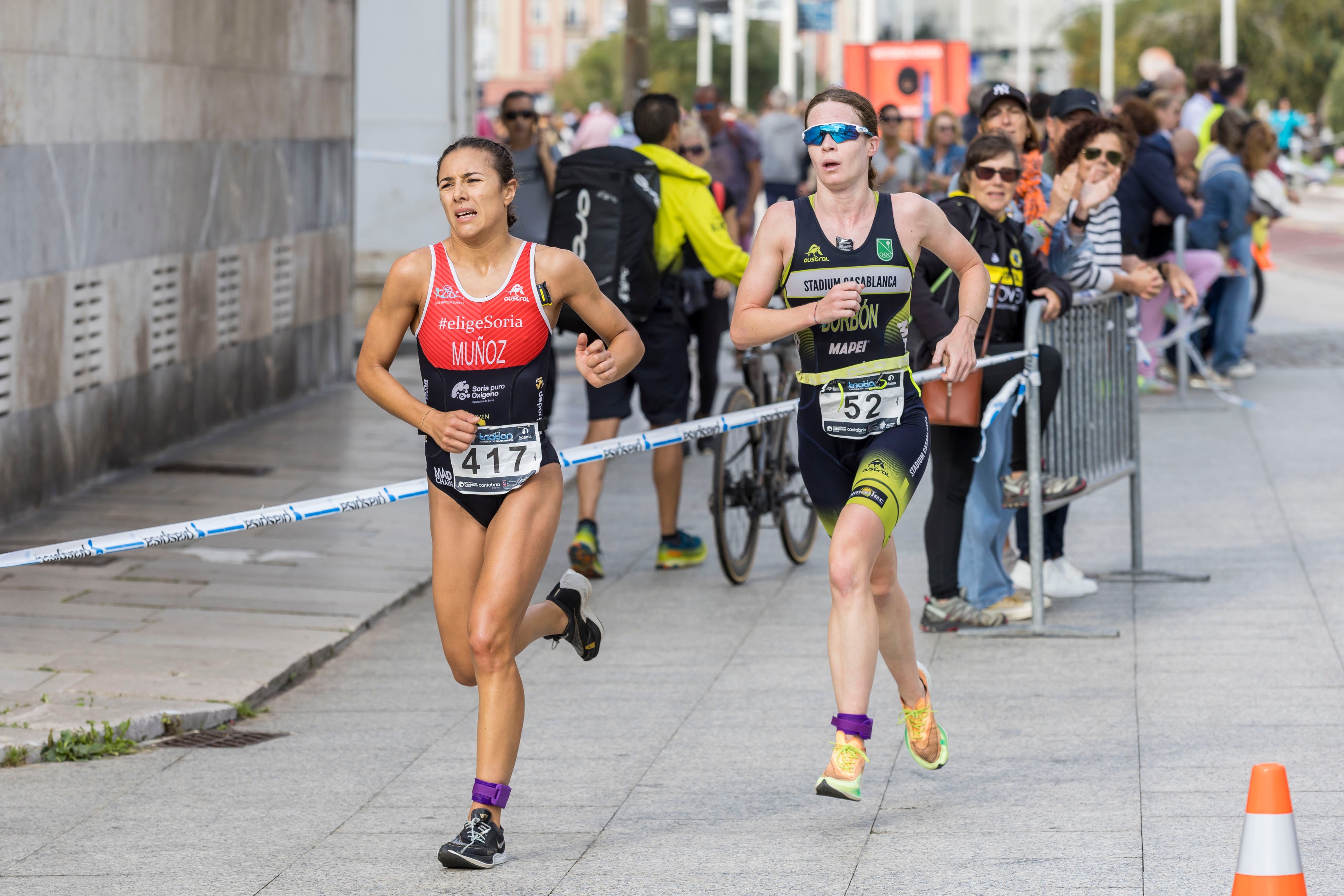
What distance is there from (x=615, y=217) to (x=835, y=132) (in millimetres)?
3262

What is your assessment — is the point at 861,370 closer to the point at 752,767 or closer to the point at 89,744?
the point at 752,767

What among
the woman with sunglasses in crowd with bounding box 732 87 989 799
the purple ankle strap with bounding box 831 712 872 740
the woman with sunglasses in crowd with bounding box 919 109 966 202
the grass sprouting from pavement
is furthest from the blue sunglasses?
the woman with sunglasses in crowd with bounding box 919 109 966 202

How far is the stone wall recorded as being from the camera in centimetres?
957

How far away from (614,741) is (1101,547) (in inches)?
147

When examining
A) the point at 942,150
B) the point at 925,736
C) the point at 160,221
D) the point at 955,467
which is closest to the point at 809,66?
the point at 942,150

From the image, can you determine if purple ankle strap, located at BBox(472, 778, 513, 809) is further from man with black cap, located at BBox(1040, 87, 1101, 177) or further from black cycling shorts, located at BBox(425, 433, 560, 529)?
man with black cap, located at BBox(1040, 87, 1101, 177)

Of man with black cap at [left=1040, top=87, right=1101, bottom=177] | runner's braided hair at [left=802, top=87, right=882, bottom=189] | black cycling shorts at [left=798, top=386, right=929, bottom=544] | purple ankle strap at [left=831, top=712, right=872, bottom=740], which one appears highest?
man with black cap at [left=1040, top=87, right=1101, bottom=177]

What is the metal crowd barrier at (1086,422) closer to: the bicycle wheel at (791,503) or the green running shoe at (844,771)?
the bicycle wheel at (791,503)

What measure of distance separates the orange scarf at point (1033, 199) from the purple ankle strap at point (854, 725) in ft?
10.8

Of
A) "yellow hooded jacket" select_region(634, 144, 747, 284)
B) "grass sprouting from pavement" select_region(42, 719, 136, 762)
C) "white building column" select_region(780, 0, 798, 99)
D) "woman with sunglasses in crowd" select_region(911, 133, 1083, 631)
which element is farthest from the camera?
"white building column" select_region(780, 0, 798, 99)

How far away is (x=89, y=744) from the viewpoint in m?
6.07

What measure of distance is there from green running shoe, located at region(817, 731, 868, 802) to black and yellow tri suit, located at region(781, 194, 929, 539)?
1.95 feet

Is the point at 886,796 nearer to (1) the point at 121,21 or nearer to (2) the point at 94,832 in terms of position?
(2) the point at 94,832

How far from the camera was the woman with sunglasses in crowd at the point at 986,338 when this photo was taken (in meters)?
7.23
